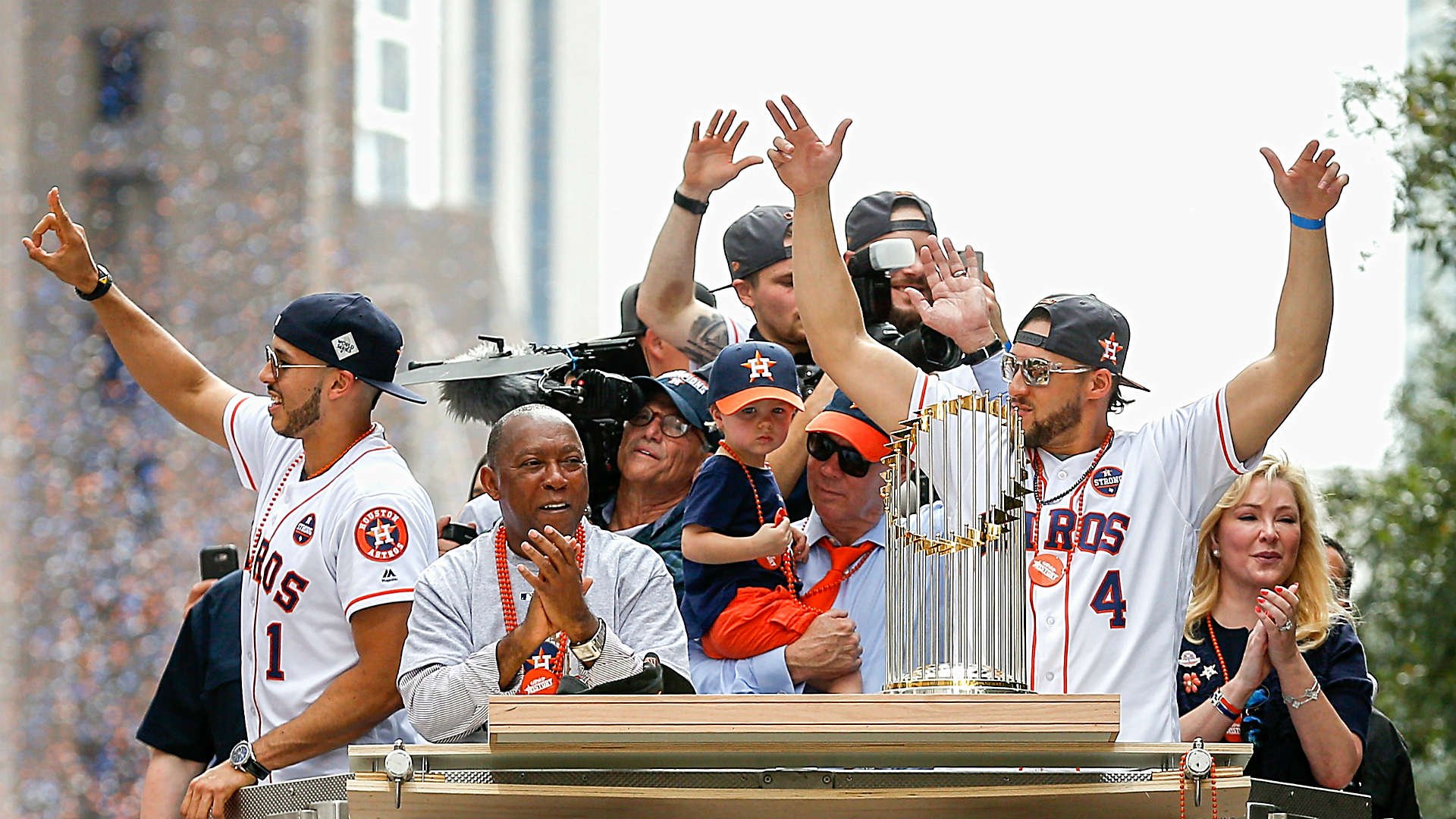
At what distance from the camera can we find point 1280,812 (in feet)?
12.0

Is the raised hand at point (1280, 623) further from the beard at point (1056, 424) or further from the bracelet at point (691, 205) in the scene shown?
the bracelet at point (691, 205)

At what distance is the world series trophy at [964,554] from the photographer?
135 inches

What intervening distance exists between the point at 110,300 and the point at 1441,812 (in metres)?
6.96

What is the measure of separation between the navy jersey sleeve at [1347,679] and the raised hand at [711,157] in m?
1.95

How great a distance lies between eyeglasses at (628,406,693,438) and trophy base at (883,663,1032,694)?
5.22ft

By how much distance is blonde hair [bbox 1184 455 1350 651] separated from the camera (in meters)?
4.62

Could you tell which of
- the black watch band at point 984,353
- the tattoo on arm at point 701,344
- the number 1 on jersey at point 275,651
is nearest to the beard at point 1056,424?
the black watch band at point 984,353

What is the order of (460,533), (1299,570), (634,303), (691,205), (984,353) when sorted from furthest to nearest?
(634,303), (691,205), (460,533), (1299,570), (984,353)

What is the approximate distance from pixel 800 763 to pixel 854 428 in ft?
5.11

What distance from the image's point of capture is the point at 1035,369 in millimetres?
4188

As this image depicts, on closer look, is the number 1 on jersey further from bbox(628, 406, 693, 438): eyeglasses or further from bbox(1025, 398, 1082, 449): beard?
bbox(1025, 398, 1082, 449): beard

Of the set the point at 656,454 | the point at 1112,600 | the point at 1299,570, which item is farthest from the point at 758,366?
the point at 1299,570

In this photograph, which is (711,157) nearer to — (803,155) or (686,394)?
(686,394)

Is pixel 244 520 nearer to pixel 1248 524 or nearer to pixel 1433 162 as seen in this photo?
pixel 1433 162
